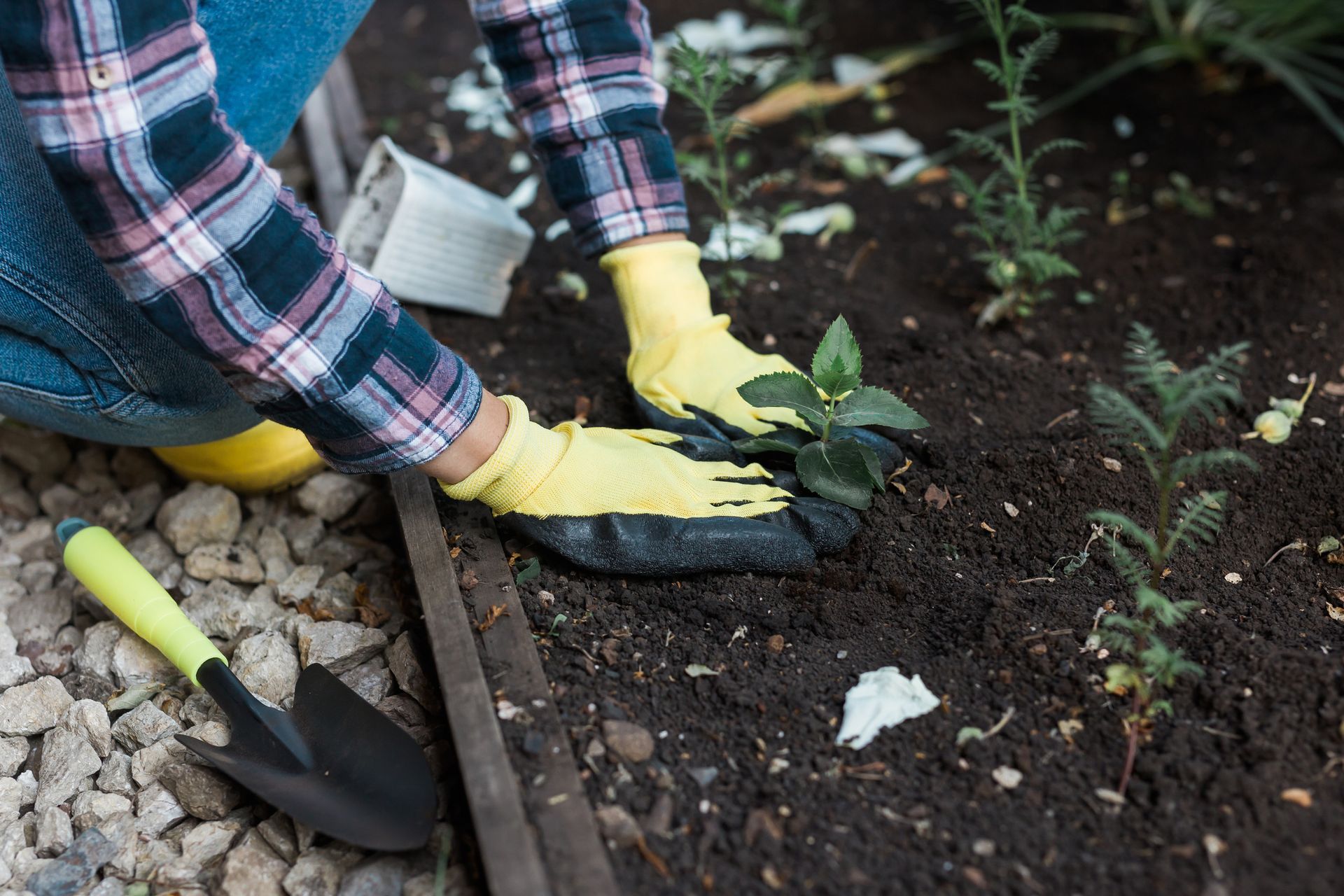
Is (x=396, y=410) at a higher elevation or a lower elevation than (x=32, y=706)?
higher

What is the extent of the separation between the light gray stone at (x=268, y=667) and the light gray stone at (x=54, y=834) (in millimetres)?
292

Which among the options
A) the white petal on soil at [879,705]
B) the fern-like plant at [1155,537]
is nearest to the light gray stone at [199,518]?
the white petal on soil at [879,705]

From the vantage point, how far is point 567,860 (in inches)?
48.9

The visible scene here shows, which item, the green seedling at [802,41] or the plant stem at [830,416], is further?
the green seedling at [802,41]

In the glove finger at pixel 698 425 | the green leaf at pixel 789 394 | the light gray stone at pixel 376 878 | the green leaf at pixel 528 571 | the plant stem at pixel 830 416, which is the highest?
the green leaf at pixel 789 394

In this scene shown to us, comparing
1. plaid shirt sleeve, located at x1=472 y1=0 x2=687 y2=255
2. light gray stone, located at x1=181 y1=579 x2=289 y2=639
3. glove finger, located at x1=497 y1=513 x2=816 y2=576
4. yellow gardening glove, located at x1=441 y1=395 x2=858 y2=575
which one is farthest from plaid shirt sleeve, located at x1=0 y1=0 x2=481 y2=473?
plaid shirt sleeve, located at x1=472 y1=0 x2=687 y2=255

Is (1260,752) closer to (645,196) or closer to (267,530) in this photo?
(645,196)

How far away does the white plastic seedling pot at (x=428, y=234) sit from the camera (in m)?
2.23

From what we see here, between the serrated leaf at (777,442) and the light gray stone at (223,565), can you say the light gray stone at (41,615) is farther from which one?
the serrated leaf at (777,442)

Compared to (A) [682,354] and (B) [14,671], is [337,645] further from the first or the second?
(A) [682,354]

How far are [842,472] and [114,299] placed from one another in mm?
1128

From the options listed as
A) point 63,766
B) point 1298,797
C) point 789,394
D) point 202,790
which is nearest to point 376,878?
point 202,790

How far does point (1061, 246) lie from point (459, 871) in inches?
74.8

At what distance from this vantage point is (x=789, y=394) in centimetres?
165
